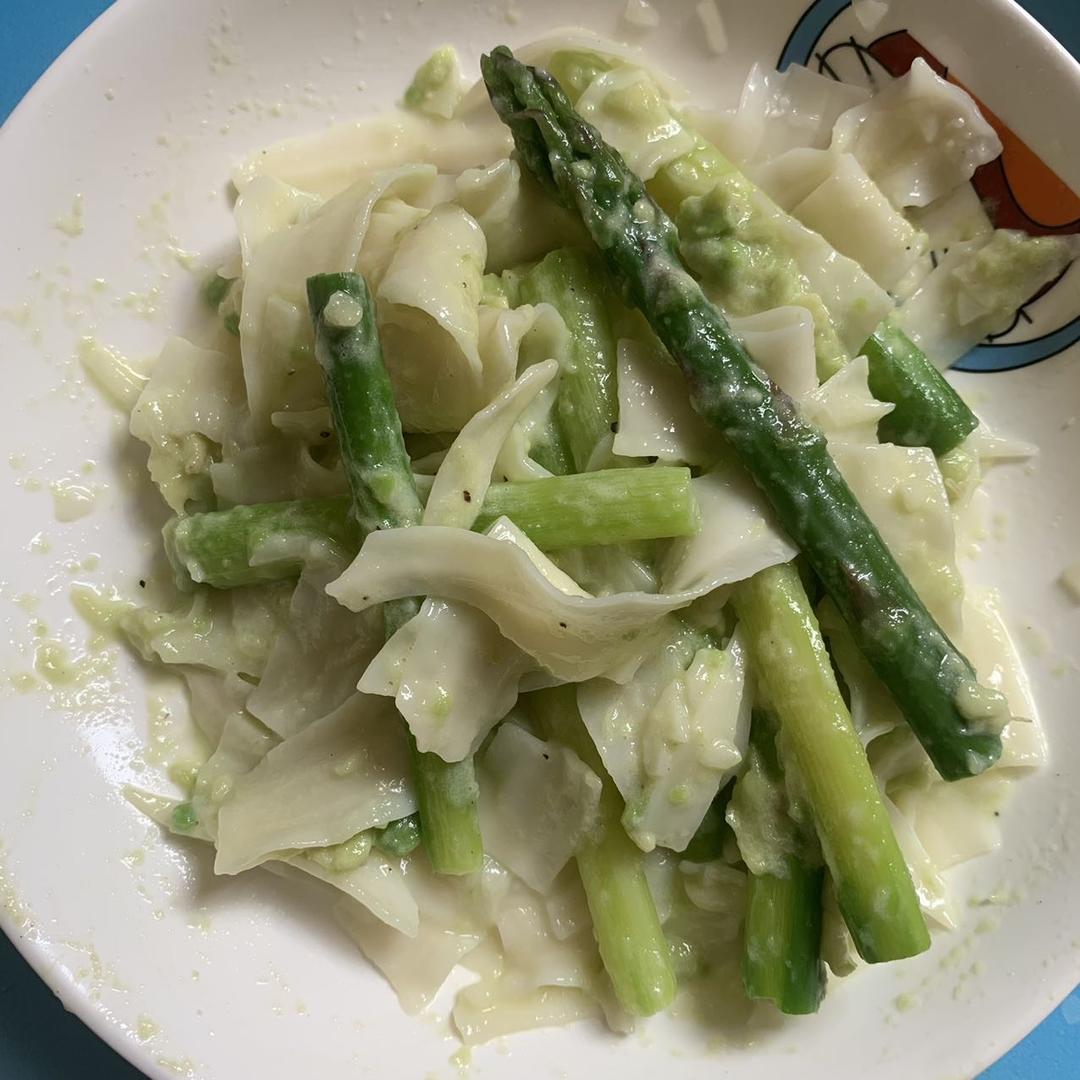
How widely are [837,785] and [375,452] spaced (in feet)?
3.77

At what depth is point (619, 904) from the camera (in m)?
2.10

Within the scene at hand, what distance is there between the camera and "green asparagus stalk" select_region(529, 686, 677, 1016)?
6.83ft

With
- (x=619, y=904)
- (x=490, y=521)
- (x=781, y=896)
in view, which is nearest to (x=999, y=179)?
(x=490, y=521)

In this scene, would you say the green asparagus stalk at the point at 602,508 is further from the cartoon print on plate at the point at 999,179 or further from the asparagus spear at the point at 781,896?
the cartoon print on plate at the point at 999,179

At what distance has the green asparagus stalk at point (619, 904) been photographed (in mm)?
2082

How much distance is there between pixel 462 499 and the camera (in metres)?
2.00

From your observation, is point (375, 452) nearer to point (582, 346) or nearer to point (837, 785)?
point (582, 346)

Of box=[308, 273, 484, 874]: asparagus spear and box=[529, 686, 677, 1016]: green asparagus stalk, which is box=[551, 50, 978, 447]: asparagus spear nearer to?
box=[308, 273, 484, 874]: asparagus spear

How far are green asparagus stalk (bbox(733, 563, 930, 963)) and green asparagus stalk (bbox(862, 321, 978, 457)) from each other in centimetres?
63

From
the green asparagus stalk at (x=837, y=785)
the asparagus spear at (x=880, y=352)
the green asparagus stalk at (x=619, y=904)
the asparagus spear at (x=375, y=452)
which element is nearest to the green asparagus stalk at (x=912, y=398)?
the asparagus spear at (x=880, y=352)

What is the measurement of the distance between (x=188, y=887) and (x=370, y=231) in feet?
5.18

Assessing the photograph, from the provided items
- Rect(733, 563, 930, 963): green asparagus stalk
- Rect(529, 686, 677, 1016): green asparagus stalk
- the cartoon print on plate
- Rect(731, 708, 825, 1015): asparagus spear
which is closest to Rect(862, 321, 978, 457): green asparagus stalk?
the cartoon print on plate

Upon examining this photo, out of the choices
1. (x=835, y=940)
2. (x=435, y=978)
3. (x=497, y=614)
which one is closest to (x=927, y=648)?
(x=835, y=940)

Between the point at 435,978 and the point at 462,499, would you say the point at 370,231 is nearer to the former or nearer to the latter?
the point at 462,499
